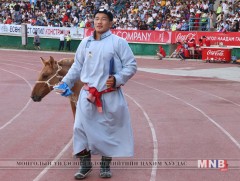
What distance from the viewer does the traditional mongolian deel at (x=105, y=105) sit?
589 cm

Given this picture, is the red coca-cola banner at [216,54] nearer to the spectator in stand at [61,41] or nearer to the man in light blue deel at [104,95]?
the spectator in stand at [61,41]

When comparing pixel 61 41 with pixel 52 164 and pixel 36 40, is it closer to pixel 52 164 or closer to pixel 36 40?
pixel 36 40

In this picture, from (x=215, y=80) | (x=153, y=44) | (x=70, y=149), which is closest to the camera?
(x=70, y=149)

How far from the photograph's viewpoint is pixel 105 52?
587 centimetres

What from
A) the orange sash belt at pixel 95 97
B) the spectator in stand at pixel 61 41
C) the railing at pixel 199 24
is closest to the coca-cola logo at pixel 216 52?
the railing at pixel 199 24

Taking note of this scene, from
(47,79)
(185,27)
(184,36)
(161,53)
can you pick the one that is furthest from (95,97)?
(185,27)

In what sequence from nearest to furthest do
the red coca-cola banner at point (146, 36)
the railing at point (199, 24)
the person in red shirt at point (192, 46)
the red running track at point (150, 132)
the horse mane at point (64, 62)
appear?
the red running track at point (150, 132) < the horse mane at point (64, 62) < the person in red shirt at point (192, 46) < the railing at point (199, 24) < the red coca-cola banner at point (146, 36)

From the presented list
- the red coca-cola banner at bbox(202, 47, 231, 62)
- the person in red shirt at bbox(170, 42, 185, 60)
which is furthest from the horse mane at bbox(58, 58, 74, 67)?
the person in red shirt at bbox(170, 42, 185, 60)

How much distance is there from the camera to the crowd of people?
101 feet

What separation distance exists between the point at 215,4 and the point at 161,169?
27931 millimetres

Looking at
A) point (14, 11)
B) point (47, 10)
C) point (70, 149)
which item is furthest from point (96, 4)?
point (70, 149)

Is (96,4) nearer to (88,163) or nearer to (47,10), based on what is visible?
(47,10)

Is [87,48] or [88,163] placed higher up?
[87,48]

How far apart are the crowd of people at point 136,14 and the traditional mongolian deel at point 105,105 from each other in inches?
923
